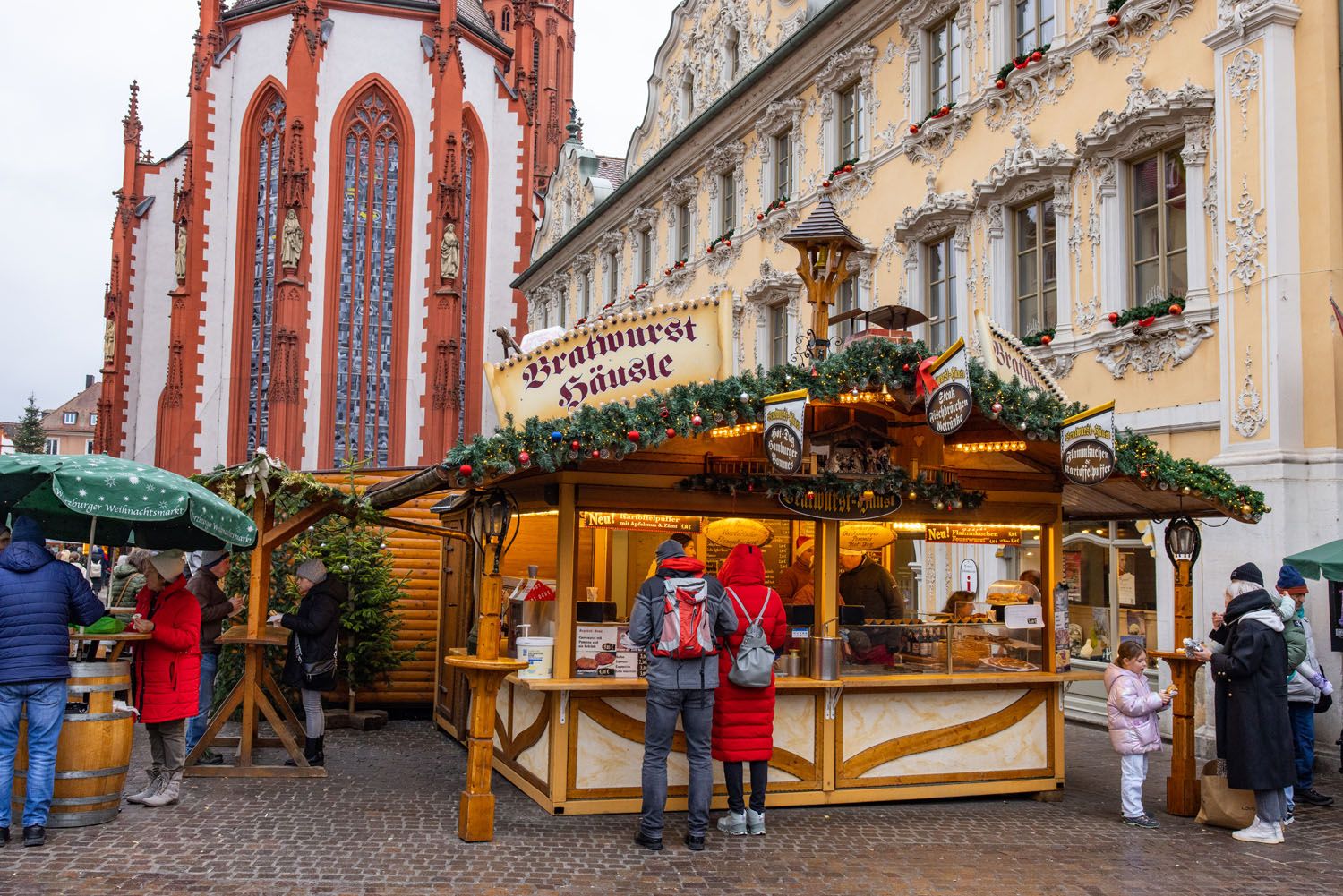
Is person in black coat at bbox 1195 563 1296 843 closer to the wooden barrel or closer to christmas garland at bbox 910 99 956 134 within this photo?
the wooden barrel

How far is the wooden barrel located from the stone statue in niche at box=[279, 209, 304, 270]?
32073 millimetres

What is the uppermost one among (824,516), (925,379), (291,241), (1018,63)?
(291,241)

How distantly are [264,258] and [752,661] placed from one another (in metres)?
36.3

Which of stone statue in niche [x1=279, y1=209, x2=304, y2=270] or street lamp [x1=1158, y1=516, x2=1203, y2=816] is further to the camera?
stone statue in niche [x1=279, y1=209, x2=304, y2=270]

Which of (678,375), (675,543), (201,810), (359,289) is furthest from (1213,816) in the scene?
(359,289)

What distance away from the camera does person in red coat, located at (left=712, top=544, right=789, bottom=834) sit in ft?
25.5

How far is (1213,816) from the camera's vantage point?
8469 mm

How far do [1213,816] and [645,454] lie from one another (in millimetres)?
4888

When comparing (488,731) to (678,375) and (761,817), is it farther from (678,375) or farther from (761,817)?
(678,375)

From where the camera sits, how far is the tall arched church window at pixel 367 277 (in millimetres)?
39375

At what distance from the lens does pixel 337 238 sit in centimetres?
3938

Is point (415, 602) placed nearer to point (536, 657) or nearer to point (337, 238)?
point (536, 657)

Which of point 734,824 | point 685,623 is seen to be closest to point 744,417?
point 685,623

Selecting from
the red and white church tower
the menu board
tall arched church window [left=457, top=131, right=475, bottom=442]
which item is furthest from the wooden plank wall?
tall arched church window [left=457, top=131, right=475, bottom=442]
